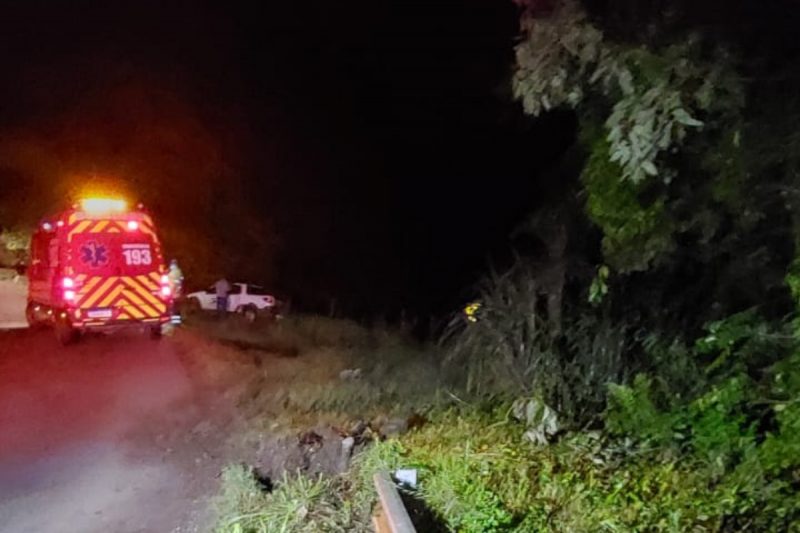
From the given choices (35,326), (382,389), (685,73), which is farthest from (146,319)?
(685,73)

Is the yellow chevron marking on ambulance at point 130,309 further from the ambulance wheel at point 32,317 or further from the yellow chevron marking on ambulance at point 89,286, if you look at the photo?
the ambulance wheel at point 32,317

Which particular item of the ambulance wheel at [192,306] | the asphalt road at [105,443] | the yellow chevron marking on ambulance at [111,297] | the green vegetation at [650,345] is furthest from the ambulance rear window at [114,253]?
the green vegetation at [650,345]

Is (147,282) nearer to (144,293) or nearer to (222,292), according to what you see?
(144,293)

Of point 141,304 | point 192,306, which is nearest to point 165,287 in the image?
point 141,304

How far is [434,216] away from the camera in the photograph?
23.0 m

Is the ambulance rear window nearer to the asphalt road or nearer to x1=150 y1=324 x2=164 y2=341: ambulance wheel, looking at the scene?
x1=150 y1=324 x2=164 y2=341: ambulance wheel

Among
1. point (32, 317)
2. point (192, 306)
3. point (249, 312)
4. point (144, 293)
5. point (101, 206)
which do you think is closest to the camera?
point (101, 206)

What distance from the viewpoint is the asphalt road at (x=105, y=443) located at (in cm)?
825

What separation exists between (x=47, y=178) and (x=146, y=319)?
13.8 metres

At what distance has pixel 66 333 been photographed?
53.6 ft

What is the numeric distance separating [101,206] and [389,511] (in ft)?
37.5

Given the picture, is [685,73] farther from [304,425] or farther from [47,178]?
[47,178]

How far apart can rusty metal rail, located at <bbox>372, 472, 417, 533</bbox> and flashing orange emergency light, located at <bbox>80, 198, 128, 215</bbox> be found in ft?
33.9

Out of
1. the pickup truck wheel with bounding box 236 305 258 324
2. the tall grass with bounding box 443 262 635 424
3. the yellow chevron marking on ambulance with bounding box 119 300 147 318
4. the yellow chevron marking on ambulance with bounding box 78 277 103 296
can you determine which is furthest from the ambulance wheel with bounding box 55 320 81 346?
the tall grass with bounding box 443 262 635 424
